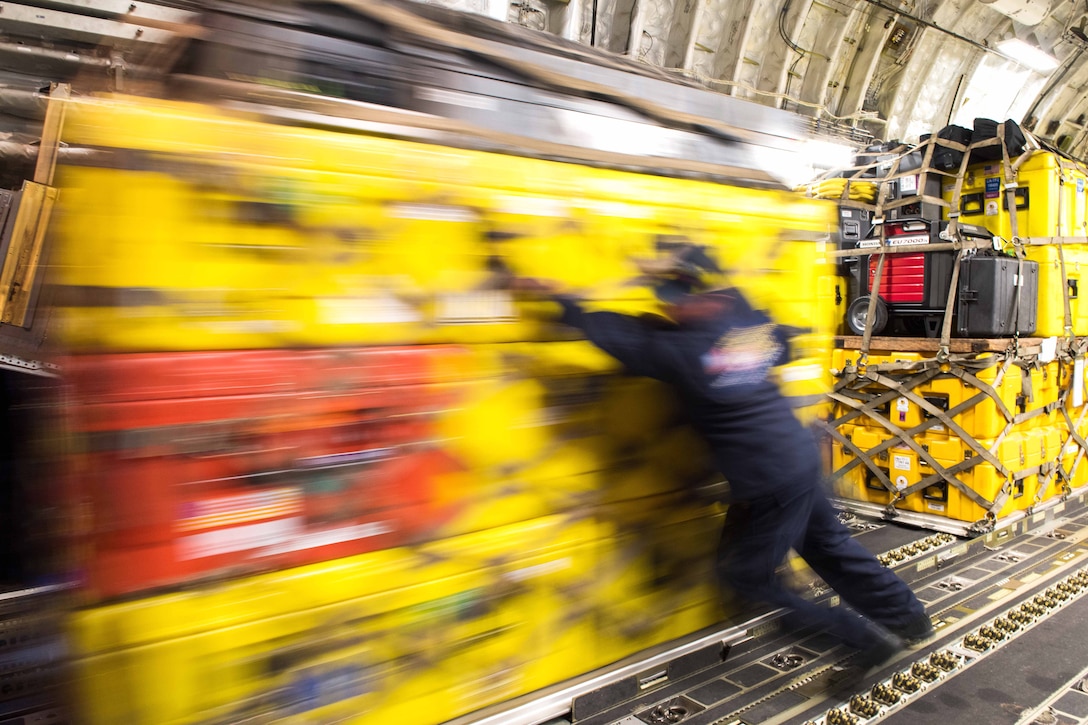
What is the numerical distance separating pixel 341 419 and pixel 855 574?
2.31 m

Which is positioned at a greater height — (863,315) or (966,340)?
(863,315)

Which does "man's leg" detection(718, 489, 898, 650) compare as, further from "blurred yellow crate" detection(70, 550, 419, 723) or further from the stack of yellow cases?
the stack of yellow cases

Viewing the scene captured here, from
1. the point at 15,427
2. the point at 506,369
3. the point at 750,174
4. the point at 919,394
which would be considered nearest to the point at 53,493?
the point at 506,369

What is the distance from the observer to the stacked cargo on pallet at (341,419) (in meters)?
1.63

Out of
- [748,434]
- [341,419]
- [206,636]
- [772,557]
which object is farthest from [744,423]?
[206,636]

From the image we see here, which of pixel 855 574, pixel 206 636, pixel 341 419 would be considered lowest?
pixel 855 574

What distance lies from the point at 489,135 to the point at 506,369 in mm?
761

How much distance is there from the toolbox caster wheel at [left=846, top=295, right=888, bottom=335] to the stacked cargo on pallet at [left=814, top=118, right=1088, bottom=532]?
12 mm

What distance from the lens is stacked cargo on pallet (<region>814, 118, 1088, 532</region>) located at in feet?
16.5

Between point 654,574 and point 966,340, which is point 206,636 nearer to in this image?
point 654,574

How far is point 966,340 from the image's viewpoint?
504 cm

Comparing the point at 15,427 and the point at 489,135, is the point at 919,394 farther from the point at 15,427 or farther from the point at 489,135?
the point at 15,427

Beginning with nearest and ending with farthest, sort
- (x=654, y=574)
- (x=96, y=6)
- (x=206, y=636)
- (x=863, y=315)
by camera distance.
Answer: (x=206, y=636) < (x=654, y=574) < (x=96, y=6) < (x=863, y=315)

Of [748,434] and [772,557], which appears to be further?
[772,557]
